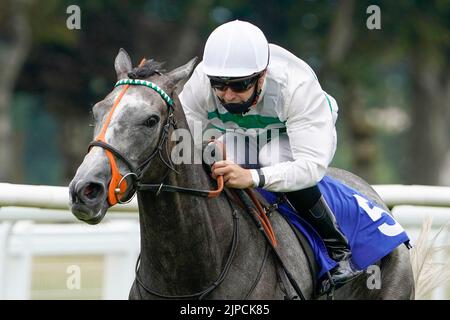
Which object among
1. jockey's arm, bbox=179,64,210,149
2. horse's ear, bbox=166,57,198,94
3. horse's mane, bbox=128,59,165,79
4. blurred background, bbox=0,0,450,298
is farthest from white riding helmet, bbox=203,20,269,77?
blurred background, bbox=0,0,450,298

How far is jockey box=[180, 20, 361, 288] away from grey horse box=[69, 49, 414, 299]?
18cm

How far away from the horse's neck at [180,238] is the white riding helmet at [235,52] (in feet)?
1.57

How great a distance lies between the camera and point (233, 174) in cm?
496

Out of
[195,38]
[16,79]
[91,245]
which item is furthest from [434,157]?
[91,245]

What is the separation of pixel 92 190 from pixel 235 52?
40.7 inches

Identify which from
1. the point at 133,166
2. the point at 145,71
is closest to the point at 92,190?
the point at 133,166

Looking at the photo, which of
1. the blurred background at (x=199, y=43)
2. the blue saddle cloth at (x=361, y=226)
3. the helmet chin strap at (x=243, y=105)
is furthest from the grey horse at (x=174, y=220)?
the blurred background at (x=199, y=43)

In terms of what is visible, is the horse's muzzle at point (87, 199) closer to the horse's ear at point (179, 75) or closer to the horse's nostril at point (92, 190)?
the horse's nostril at point (92, 190)

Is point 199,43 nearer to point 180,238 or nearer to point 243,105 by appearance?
point 243,105

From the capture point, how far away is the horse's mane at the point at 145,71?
187 inches

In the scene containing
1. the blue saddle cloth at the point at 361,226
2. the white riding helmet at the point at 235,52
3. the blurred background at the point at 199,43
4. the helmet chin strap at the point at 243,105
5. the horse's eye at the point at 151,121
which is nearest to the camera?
the horse's eye at the point at 151,121

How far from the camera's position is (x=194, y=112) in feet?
17.7

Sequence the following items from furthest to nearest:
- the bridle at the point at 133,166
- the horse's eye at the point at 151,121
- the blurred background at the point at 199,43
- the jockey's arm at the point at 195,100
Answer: the blurred background at the point at 199,43 < the jockey's arm at the point at 195,100 < the horse's eye at the point at 151,121 < the bridle at the point at 133,166

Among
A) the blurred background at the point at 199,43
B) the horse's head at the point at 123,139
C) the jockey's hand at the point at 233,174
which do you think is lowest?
the blurred background at the point at 199,43
